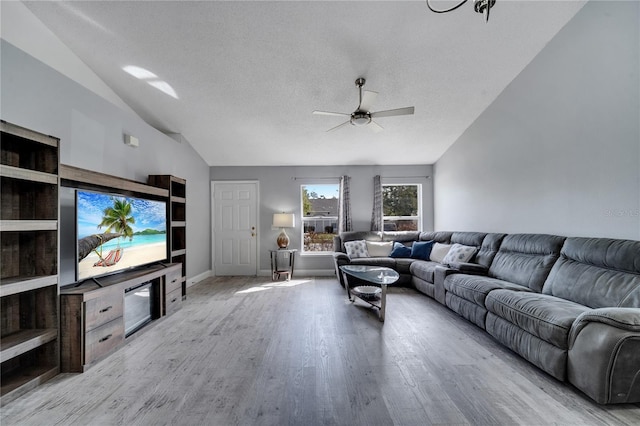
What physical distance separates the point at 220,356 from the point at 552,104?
4.32 metres

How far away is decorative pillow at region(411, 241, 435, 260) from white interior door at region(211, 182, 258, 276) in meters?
3.17

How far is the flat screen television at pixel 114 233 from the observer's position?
7.72 ft

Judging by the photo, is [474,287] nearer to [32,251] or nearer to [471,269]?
[471,269]

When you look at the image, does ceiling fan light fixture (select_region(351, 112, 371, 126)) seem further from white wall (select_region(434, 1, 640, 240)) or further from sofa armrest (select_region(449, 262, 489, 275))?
sofa armrest (select_region(449, 262, 489, 275))

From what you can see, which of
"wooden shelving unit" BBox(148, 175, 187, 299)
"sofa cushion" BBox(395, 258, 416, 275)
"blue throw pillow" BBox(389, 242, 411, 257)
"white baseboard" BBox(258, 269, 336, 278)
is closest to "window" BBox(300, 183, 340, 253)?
"white baseboard" BBox(258, 269, 336, 278)

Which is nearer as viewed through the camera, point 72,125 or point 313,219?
point 72,125

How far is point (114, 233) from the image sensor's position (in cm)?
268

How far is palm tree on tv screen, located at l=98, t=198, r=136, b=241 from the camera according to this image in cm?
260

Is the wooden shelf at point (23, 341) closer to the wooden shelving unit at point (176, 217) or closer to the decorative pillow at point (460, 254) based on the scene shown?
the wooden shelving unit at point (176, 217)

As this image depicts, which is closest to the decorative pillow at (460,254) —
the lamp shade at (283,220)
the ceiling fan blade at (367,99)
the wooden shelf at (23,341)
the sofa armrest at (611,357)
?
the sofa armrest at (611,357)

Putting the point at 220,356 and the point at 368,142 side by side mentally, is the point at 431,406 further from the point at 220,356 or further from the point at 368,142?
the point at 368,142

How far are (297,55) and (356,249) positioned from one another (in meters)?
3.41

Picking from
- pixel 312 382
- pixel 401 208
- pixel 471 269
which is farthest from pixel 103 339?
pixel 401 208

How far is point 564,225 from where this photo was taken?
3.02 meters
